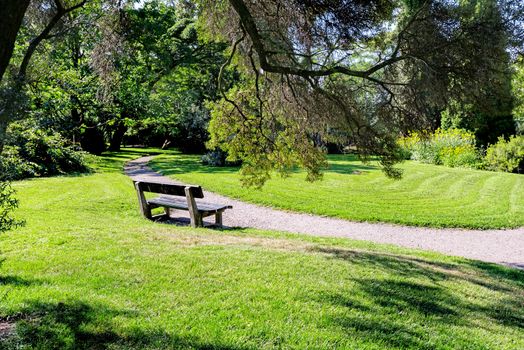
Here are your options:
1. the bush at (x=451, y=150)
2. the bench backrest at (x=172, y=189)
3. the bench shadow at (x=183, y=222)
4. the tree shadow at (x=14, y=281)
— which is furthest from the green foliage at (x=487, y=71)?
the bush at (x=451, y=150)

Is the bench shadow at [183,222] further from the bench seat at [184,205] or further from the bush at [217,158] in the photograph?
the bush at [217,158]

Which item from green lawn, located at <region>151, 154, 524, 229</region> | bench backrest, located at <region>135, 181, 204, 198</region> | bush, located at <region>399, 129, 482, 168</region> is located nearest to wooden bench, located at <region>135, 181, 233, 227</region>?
bench backrest, located at <region>135, 181, 204, 198</region>

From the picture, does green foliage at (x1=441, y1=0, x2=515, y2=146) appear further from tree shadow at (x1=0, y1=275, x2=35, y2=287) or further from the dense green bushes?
the dense green bushes

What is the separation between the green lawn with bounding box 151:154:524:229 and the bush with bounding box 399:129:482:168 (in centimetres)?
366

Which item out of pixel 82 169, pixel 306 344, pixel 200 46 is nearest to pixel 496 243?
pixel 306 344

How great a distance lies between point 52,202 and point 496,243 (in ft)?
35.8

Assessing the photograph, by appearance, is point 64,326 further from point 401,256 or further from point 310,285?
point 401,256

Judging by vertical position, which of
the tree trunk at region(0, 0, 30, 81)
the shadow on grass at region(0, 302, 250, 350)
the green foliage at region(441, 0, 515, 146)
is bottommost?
the shadow on grass at region(0, 302, 250, 350)

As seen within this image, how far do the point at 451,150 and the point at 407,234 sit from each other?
1483 centimetres

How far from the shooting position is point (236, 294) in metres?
4.20

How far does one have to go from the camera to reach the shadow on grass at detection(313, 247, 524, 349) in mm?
3666

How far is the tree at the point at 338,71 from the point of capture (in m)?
5.50

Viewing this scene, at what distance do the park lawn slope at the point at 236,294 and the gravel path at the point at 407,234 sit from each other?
1.22m

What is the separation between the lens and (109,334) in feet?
10.4
